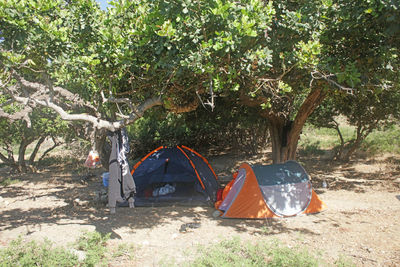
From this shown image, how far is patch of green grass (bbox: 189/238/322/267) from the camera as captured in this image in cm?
405

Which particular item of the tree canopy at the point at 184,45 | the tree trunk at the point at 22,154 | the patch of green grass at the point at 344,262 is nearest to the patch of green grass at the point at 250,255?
the patch of green grass at the point at 344,262

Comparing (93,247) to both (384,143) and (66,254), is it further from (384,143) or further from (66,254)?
(384,143)

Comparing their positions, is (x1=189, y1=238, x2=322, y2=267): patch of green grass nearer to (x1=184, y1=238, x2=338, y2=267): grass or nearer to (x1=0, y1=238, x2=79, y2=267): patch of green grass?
(x1=184, y1=238, x2=338, y2=267): grass

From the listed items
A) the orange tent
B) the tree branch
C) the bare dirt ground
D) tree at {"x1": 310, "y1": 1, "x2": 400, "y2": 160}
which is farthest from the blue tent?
tree at {"x1": 310, "y1": 1, "x2": 400, "y2": 160}

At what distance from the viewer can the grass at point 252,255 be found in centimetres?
405

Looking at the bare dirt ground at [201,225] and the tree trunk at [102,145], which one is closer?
the bare dirt ground at [201,225]

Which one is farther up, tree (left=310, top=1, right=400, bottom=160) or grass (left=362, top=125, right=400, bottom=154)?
tree (left=310, top=1, right=400, bottom=160)

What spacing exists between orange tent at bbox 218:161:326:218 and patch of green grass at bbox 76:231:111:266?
2575 mm

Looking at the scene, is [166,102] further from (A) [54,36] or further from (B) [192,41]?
(A) [54,36]

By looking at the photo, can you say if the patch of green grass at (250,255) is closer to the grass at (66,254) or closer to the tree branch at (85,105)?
the grass at (66,254)

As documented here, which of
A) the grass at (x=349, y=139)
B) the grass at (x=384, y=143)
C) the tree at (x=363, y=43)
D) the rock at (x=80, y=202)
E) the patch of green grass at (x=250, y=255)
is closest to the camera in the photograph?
the patch of green grass at (x=250, y=255)

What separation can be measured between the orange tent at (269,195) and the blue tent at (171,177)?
1.19 meters

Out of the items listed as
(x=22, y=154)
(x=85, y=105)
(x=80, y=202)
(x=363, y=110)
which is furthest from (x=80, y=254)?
(x=22, y=154)

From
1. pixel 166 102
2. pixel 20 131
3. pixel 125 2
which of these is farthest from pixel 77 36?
pixel 20 131
